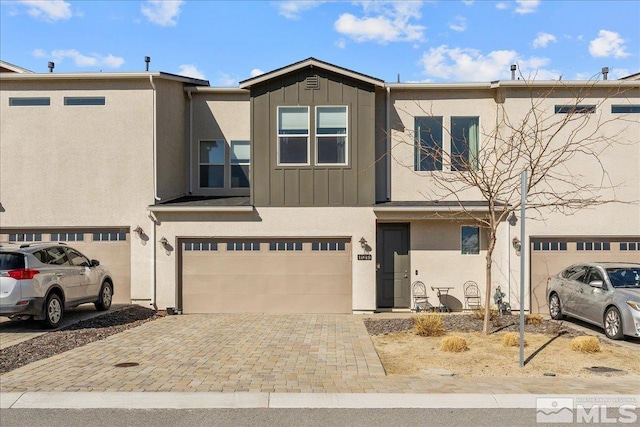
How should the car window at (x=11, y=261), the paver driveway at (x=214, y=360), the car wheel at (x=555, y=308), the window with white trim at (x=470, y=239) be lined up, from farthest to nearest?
the window with white trim at (x=470, y=239), the car wheel at (x=555, y=308), the car window at (x=11, y=261), the paver driveway at (x=214, y=360)

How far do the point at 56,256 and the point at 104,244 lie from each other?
9.42 ft

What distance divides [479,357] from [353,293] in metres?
5.31

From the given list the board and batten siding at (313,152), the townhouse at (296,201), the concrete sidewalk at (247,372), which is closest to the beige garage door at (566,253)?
the townhouse at (296,201)

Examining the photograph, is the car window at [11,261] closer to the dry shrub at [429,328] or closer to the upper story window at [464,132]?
the dry shrub at [429,328]

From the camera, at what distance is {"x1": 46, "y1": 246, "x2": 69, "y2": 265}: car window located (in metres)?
11.9

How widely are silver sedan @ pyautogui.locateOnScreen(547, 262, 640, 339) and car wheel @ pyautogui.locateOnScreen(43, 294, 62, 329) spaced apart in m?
11.7

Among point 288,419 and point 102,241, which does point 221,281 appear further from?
point 288,419

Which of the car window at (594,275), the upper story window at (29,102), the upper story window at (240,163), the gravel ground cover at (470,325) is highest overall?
the upper story window at (29,102)

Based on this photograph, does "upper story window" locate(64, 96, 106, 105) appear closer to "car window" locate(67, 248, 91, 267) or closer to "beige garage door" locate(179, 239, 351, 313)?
"car window" locate(67, 248, 91, 267)

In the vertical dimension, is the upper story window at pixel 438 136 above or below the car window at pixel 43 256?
above

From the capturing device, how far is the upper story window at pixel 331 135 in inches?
571

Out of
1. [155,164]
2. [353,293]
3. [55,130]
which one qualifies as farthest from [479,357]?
[55,130]

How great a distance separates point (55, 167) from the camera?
48.8ft

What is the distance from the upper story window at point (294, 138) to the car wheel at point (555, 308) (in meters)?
7.36
